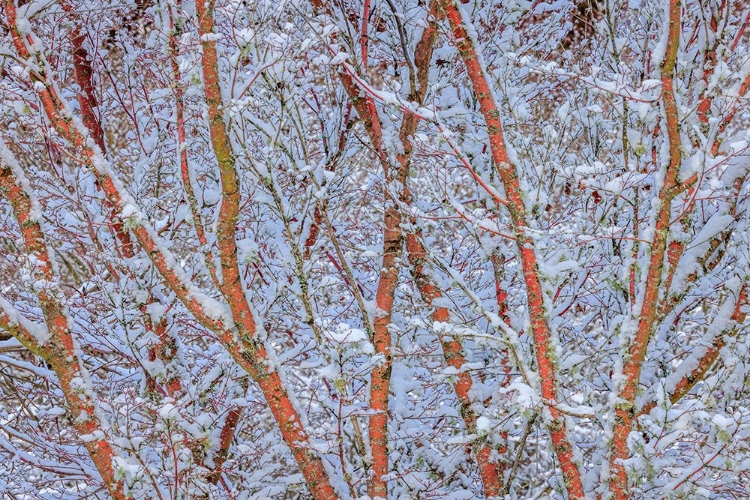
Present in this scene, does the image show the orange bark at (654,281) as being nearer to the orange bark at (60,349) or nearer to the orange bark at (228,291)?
the orange bark at (228,291)

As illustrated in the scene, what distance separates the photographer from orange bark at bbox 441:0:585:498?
303 centimetres

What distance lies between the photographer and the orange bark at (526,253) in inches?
119

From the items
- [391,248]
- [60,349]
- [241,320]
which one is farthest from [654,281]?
[60,349]

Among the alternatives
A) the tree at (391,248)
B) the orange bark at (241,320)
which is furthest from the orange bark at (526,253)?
the orange bark at (241,320)

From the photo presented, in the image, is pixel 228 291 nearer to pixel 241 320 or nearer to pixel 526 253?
pixel 241 320

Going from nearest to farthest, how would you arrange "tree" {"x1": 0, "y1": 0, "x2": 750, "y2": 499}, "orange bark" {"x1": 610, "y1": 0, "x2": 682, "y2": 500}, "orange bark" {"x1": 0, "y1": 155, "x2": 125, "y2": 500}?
"orange bark" {"x1": 610, "y1": 0, "x2": 682, "y2": 500}
"tree" {"x1": 0, "y1": 0, "x2": 750, "y2": 499}
"orange bark" {"x1": 0, "y1": 155, "x2": 125, "y2": 500}

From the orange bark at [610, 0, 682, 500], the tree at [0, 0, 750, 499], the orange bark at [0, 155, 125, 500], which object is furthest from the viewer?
the orange bark at [0, 155, 125, 500]

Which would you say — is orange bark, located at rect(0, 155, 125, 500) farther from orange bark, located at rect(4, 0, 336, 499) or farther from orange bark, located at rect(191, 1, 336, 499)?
orange bark, located at rect(191, 1, 336, 499)

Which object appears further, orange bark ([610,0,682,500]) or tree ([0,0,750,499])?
tree ([0,0,750,499])

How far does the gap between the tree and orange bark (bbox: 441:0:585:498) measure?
1 cm

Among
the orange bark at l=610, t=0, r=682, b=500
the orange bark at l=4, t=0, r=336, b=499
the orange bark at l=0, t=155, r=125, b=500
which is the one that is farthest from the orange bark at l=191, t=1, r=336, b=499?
Result: the orange bark at l=610, t=0, r=682, b=500

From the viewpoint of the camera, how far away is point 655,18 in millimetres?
4363

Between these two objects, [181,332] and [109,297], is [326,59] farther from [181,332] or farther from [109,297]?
[181,332]

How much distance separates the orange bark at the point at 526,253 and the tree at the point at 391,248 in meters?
0.01
